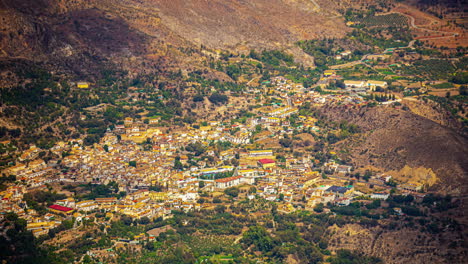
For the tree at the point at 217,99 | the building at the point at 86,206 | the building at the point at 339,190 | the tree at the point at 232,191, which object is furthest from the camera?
the tree at the point at 217,99

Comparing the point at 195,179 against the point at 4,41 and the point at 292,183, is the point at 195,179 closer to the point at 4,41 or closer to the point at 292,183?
the point at 292,183

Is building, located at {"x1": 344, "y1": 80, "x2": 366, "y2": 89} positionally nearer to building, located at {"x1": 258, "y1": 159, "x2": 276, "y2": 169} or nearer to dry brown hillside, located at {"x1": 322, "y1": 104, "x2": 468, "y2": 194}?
dry brown hillside, located at {"x1": 322, "y1": 104, "x2": 468, "y2": 194}

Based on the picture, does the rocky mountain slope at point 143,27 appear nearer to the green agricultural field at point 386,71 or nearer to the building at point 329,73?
the building at point 329,73

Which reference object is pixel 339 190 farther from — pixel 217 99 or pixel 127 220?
pixel 217 99

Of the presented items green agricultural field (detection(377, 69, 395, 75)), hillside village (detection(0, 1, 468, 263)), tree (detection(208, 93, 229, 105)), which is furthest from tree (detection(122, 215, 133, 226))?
green agricultural field (detection(377, 69, 395, 75))

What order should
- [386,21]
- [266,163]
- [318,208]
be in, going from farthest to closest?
[386,21], [266,163], [318,208]

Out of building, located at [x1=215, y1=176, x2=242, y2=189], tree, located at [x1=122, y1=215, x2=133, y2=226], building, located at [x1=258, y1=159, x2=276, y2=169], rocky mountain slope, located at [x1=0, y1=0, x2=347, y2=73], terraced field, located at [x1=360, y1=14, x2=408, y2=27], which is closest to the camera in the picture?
tree, located at [x1=122, y1=215, x2=133, y2=226]

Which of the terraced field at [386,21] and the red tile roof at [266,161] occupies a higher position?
the terraced field at [386,21]

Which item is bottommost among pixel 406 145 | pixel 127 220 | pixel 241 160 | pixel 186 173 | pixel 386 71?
pixel 127 220

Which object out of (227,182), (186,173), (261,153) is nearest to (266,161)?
(261,153)

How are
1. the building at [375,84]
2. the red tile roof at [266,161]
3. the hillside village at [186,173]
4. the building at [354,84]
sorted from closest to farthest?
the hillside village at [186,173], the red tile roof at [266,161], the building at [375,84], the building at [354,84]

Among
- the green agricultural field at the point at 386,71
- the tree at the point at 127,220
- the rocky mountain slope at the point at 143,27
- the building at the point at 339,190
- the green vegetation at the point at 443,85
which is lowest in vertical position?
the tree at the point at 127,220

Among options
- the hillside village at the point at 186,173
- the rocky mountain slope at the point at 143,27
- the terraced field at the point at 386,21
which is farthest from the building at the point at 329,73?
the terraced field at the point at 386,21
